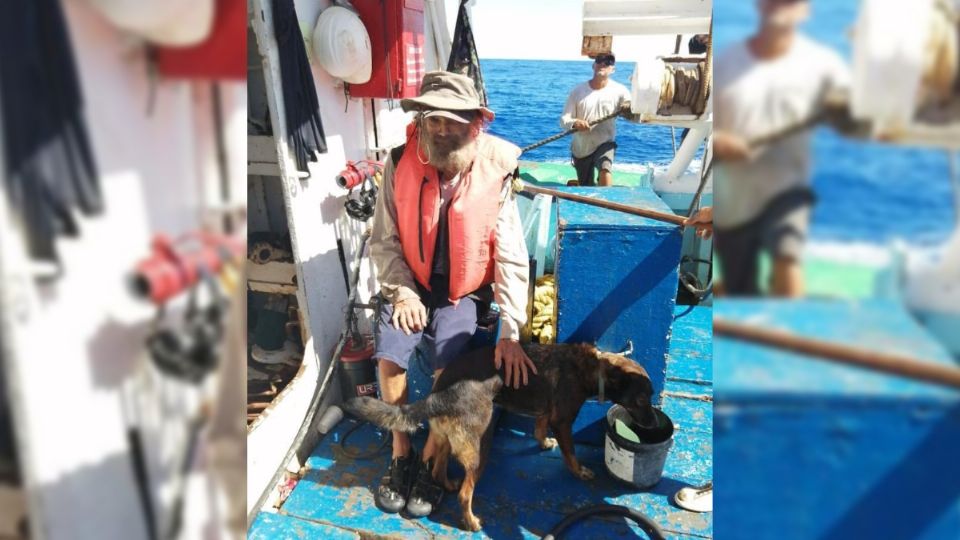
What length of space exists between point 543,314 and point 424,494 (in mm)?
1495

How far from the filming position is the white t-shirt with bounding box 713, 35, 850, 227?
60 cm

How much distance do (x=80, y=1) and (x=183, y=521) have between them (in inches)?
19.7

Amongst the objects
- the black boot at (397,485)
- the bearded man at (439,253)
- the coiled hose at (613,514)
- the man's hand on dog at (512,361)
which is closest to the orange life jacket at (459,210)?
the bearded man at (439,253)

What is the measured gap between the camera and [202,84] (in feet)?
1.84

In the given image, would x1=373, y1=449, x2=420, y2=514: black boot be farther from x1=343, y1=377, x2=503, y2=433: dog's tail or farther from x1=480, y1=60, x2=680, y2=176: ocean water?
x1=480, y1=60, x2=680, y2=176: ocean water

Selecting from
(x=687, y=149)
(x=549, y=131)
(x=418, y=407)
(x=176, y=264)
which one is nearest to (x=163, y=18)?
(x=176, y=264)

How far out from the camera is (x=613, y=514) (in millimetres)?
2971

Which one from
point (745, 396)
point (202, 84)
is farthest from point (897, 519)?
point (202, 84)

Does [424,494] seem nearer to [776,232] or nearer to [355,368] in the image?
[355,368]

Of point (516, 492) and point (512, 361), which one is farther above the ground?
point (512, 361)

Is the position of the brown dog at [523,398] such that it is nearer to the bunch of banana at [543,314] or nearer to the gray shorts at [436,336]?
the gray shorts at [436,336]

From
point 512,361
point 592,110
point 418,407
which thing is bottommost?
point 418,407

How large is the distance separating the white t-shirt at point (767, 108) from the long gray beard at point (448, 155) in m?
2.45

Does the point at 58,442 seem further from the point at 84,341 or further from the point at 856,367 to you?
the point at 856,367
